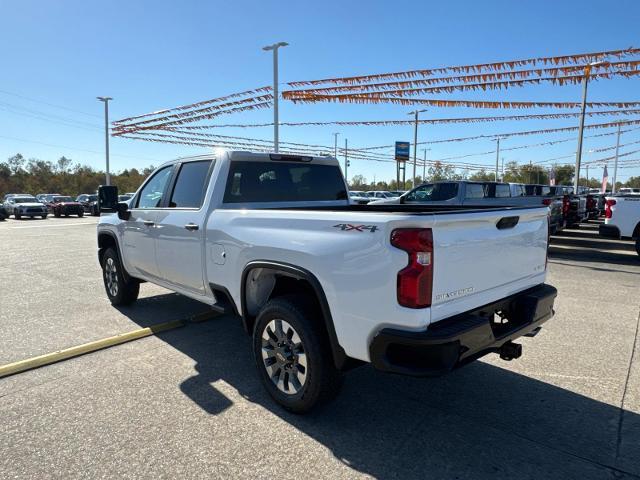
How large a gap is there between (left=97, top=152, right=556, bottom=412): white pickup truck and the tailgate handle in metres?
0.01

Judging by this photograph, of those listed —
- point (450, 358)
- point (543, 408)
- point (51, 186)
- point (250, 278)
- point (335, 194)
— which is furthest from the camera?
point (51, 186)

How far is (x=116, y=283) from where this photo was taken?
6102 mm

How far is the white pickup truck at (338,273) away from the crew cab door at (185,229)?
19 mm

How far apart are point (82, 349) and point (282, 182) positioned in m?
2.59

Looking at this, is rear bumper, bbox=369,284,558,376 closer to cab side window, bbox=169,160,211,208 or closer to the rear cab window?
the rear cab window

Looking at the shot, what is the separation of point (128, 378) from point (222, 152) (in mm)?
2167

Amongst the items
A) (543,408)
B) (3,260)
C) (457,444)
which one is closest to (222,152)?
(457,444)

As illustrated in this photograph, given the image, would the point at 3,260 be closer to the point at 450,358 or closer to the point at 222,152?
the point at 222,152

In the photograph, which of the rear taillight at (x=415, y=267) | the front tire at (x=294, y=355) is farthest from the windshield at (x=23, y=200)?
the rear taillight at (x=415, y=267)

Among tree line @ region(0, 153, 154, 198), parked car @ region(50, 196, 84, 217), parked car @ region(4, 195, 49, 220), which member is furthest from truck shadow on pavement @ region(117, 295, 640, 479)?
tree line @ region(0, 153, 154, 198)

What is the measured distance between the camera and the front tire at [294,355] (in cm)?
297

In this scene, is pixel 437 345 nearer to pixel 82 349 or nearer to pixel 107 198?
pixel 82 349

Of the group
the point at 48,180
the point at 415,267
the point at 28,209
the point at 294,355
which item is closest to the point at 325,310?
the point at 294,355

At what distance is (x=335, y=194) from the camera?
5078mm
